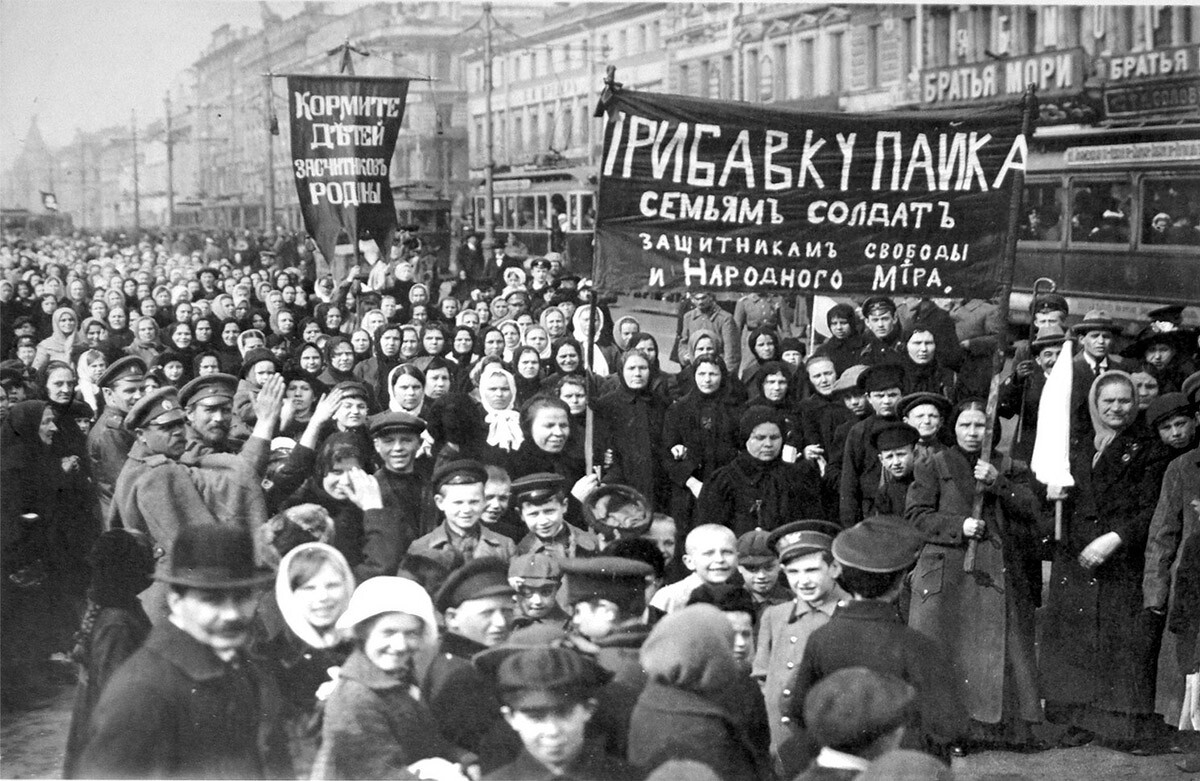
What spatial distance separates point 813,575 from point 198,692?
6.75ft

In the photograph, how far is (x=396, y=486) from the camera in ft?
17.7

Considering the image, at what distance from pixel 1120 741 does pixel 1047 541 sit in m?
0.88

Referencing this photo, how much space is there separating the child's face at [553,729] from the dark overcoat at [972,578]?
1.84m

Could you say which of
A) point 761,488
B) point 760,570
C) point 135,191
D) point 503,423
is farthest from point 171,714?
point 135,191

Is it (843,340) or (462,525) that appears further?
(843,340)

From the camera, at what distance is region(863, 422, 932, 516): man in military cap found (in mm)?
5504

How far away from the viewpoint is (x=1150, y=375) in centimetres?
677

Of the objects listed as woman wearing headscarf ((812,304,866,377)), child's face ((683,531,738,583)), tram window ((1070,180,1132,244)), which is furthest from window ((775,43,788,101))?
child's face ((683,531,738,583))

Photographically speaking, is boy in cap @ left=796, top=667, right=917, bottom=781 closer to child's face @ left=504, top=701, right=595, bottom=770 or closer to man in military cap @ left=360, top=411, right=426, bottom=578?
child's face @ left=504, top=701, right=595, bottom=770

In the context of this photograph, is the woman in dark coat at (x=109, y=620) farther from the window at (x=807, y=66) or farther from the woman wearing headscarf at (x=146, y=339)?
the window at (x=807, y=66)

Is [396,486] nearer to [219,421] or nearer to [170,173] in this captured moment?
[219,421]

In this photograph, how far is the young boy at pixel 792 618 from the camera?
Result: 4.57m

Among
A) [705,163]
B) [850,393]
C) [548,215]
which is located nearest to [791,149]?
[705,163]

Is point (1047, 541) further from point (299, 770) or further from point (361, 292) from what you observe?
point (361, 292)
